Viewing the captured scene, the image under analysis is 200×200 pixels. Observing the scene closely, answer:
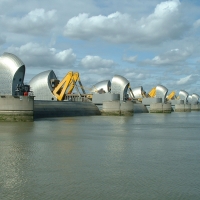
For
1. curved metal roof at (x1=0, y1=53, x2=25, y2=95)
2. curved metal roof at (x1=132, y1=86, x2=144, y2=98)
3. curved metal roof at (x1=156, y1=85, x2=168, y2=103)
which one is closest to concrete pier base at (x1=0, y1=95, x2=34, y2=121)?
curved metal roof at (x1=0, y1=53, x2=25, y2=95)

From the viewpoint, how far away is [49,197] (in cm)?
700

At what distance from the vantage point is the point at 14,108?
26906mm

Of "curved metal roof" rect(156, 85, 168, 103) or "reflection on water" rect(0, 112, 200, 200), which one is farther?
"curved metal roof" rect(156, 85, 168, 103)

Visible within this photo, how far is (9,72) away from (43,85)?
1827 centimetres

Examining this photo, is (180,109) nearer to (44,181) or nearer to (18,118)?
(18,118)

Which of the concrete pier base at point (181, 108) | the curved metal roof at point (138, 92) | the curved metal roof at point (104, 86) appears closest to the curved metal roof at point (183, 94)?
the concrete pier base at point (181, 108)

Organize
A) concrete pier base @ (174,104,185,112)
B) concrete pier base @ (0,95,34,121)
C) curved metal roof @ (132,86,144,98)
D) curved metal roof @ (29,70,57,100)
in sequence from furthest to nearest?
concrete pier base @ (174,104,185,112), curved metal roof @ (132,86,144,98), curved metal roof @ (29,70,57,100), concrete pier base @ (0,95,34,121)

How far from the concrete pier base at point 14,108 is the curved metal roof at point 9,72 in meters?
4.06

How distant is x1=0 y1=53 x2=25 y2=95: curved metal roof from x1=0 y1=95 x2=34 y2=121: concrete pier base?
13.3 ft

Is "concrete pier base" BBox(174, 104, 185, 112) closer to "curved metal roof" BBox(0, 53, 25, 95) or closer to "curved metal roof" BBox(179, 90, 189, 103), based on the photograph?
"curved metal roof" BBox(179, 90, 189, 103)

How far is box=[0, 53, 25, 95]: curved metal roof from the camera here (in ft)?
102

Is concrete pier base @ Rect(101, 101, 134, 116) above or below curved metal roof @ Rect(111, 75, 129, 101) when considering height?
below

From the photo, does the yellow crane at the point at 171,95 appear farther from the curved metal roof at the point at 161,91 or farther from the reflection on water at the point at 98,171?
the reflection on water at the point at 98,171

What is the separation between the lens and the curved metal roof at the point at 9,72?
31000 mm
